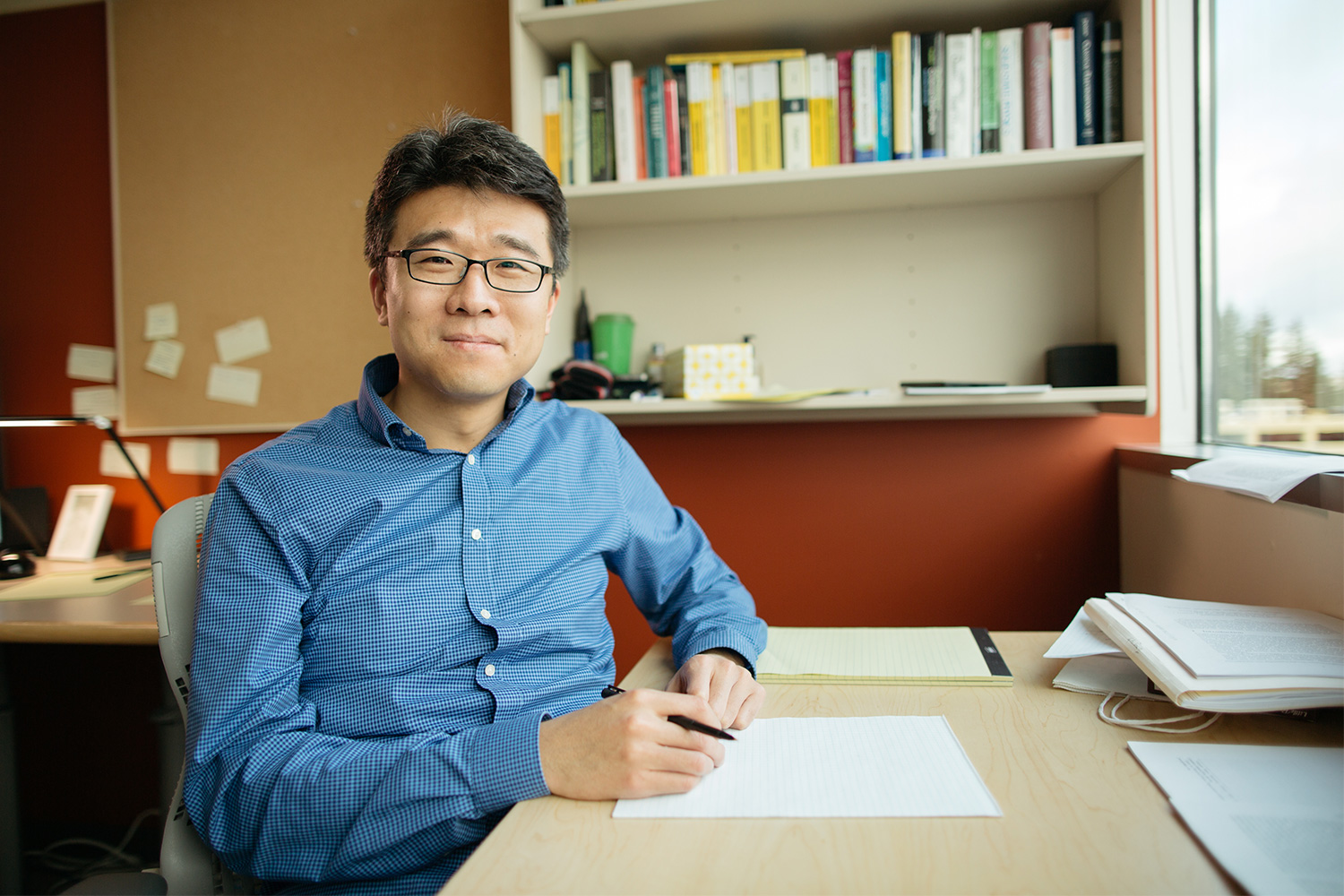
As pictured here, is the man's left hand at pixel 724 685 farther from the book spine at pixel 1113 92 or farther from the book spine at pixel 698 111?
the book spine at pixel 1113 92

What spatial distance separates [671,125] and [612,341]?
1.73 ft

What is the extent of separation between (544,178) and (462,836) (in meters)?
0.91

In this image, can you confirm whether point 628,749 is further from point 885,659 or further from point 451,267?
point 451,267

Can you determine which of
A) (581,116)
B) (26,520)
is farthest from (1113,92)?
(26,520)

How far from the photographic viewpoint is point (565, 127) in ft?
5.79

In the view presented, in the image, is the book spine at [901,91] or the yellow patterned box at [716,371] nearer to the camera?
the book spine at [901,91]

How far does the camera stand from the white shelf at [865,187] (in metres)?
1.55

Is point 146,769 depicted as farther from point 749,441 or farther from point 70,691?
point 749,441

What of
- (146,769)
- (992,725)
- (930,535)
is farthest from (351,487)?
(146,769)

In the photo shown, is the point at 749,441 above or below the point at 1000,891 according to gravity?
above

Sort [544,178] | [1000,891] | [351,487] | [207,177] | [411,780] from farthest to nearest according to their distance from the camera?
[207,177]
[544,178]
[351,487]
[411,780]
[1000,891]

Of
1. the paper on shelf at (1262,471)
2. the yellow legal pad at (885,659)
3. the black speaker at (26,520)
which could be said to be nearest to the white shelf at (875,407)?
the paper on shelf at (1262,471)

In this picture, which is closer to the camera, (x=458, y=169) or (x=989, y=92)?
(x=458, y=169)

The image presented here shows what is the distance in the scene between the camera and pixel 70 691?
7.59 ft
